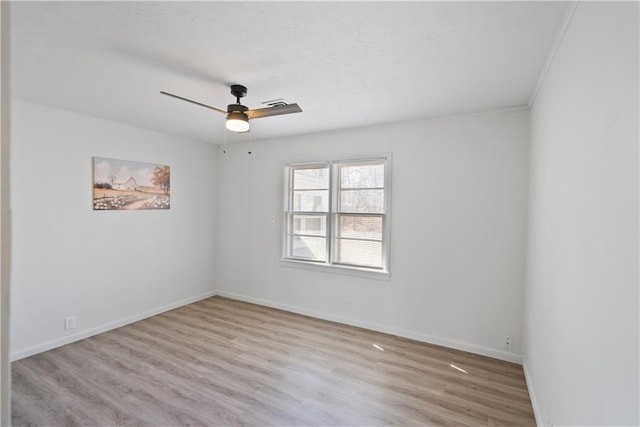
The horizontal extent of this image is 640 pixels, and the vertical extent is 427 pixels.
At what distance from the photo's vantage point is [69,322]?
3.37 metres

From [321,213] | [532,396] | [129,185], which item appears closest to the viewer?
[532,396]

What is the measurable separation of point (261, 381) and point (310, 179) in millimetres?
2615

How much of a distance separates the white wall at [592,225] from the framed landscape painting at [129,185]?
435cm

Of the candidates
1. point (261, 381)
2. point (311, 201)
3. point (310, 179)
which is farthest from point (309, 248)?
point (261, 381)

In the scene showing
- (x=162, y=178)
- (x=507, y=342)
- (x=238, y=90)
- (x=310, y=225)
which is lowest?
(x=507, y=342)

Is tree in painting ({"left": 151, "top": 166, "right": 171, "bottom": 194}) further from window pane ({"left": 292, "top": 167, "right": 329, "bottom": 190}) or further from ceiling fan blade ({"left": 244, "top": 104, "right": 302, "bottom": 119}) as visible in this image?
ceiling fan blade ({"left": 244, "top": 104, "right": 302, "bottom": 119})

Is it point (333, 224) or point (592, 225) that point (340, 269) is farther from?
point (592, 225)

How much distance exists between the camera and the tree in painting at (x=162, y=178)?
4160mm

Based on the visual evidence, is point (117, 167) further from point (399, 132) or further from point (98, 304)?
point (399, 132)

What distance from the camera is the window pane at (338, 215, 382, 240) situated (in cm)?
384

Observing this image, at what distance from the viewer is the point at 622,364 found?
101cm

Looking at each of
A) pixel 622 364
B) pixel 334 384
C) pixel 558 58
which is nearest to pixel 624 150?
pixel 622 364

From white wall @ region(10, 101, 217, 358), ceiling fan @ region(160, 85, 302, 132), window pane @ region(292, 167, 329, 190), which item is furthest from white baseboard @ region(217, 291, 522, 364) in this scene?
ceiling fan @ region(160, 85, 302, 132)

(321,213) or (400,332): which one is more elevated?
(321,213)
